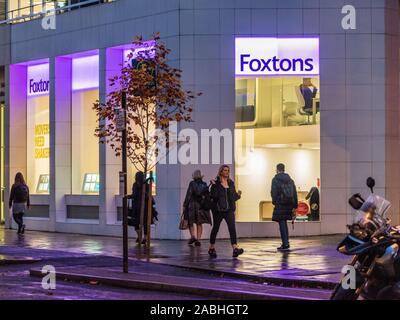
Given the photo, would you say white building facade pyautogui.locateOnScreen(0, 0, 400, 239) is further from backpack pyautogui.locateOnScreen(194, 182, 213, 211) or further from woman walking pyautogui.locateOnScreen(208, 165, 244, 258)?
woman walking pyautogui.locateOnScreen(208, 165, 244, 258)

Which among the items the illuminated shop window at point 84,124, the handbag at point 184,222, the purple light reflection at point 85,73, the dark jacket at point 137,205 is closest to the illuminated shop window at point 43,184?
the illuminated shop window at point 84,124

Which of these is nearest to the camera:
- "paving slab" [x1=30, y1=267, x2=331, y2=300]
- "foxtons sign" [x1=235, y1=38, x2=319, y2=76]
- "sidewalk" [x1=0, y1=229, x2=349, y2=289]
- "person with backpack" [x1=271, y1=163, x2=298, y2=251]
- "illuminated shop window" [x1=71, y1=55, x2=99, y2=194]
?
"paving slab" [x1=30, y1=267, x2=331, y2=300]

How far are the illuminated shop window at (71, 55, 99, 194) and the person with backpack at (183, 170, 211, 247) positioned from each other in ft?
18.6

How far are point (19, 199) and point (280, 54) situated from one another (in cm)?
881

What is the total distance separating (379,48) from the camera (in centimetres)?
2209

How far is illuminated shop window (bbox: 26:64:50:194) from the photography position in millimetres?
26984

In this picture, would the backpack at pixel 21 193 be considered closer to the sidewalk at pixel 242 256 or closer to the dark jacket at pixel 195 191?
the sidewalk at pixel 242 256

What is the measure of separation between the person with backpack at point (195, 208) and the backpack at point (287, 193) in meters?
2.04

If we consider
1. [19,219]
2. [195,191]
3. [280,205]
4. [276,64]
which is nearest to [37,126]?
[19,219]

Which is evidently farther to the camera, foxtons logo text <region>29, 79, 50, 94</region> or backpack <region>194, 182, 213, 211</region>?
foxtons logo text <region>29, 79, 50, 94</region>

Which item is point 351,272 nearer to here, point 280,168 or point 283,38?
point 280,168

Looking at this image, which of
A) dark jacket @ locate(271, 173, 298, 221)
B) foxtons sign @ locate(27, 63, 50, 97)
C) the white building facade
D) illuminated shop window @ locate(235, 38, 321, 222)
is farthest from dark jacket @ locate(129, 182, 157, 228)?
foxtons sign @ locate(27, 63, 50, 97)
